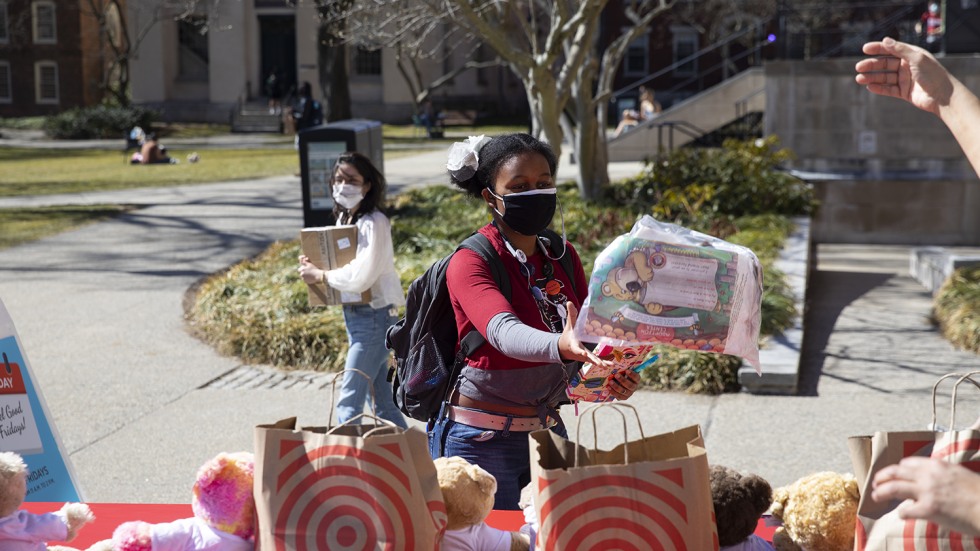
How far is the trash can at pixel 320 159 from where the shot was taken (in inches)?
491

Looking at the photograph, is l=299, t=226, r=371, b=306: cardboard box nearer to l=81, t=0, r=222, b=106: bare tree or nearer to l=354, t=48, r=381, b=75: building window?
l=81, t=0, r=222, b=106: bare tree

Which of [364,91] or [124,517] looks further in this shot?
[364,91]

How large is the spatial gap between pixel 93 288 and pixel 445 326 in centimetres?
903

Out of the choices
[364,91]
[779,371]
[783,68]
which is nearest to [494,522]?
[779,371]

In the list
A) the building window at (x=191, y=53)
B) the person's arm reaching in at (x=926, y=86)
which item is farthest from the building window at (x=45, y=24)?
the person's arm reaching in at (x=926, y=86)

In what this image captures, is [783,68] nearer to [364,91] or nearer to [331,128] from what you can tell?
[331,128]

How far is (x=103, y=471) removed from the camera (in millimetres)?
6328

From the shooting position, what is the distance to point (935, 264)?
11.8m

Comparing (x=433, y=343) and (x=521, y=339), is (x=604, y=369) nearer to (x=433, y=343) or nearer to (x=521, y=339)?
(x=521, y=339)

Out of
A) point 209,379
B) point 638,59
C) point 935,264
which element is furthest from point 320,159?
point 638,59

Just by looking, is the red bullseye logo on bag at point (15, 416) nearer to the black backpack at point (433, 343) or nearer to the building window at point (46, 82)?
the black backpack at point (433, 343)

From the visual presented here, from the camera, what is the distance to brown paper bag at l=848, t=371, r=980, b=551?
2.50m

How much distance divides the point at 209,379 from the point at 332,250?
306 centimetres

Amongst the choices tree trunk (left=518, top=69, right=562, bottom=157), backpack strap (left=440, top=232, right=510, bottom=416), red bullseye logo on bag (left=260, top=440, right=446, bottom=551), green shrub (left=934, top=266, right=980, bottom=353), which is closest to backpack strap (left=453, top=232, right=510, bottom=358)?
backpack strap (left=440, top=232, right=510, bottom=416)
